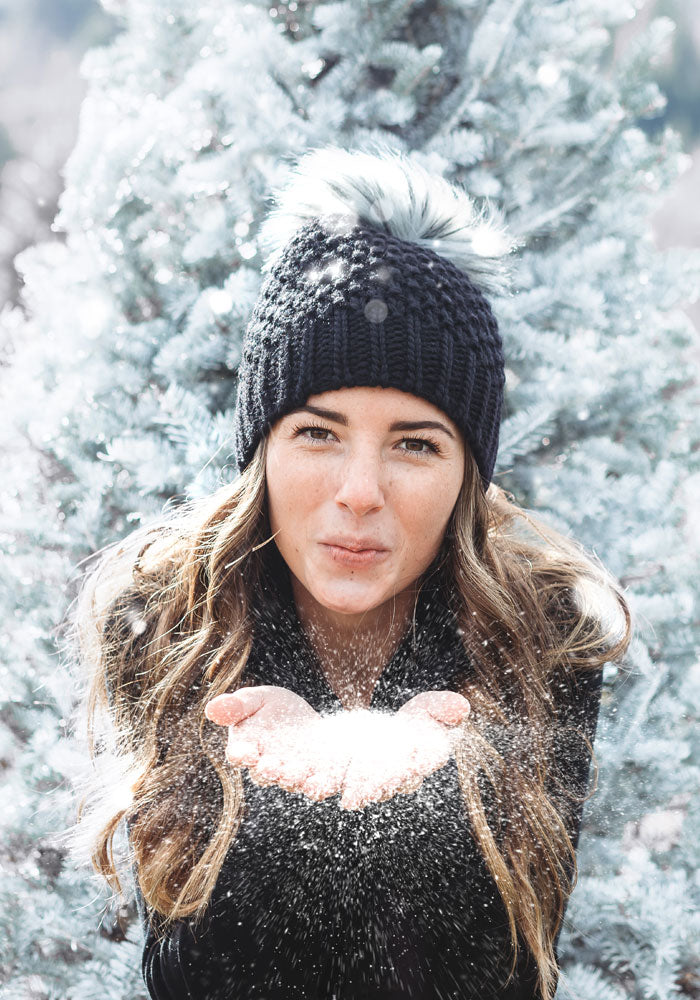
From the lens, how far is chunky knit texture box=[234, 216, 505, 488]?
1304mm

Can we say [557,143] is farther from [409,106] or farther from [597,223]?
[409,106]

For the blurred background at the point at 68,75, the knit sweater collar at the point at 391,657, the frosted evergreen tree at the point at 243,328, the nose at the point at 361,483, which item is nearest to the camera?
the nose at the point at 361,483

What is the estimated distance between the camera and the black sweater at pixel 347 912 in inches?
51.2

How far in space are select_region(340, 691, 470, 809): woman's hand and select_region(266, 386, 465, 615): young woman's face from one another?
0.23m

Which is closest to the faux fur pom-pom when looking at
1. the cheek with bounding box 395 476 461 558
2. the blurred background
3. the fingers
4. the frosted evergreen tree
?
the frosted evergreen tree

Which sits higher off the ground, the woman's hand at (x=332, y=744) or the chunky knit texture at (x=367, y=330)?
the chunky knit texture at (x=367, y=330)

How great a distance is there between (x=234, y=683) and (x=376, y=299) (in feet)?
2.66

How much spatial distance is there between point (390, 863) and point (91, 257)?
59.7 inches

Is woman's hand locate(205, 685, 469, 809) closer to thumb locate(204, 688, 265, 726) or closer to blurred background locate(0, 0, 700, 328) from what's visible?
thumb locate(204, 688, 265, 726)

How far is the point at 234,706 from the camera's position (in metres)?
1.32

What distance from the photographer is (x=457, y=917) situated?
4.48 ft

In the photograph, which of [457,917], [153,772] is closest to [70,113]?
[153,772]

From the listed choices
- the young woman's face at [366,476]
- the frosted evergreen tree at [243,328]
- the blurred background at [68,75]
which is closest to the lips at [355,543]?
the young woman's face at [366,476]

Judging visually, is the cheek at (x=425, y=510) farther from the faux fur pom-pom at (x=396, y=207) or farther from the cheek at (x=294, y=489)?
the faux fur pom-pom at (x=396, y=207)
